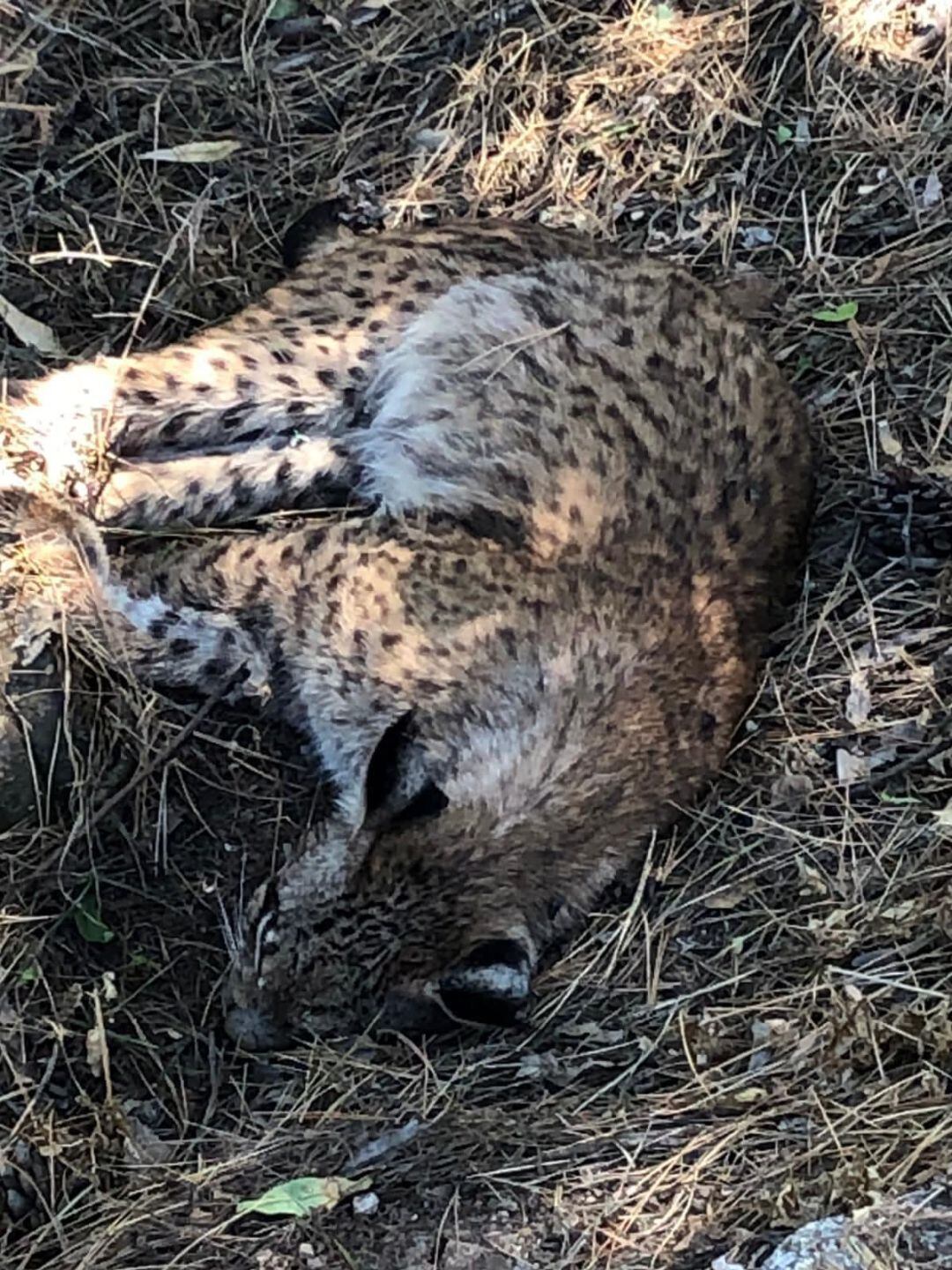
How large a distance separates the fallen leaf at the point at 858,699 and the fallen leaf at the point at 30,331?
241 cm

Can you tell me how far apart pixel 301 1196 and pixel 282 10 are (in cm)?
381

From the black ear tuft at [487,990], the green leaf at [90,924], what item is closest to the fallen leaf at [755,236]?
the black ear tuft at [487,990]

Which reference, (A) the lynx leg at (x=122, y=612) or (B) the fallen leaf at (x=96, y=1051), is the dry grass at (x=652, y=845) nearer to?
(B) the fallen leaf at (x=96, y=1051)

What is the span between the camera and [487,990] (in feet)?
12.5

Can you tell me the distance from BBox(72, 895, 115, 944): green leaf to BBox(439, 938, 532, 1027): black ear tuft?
81cm

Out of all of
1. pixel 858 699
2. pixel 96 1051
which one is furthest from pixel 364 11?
pixel 96 1051

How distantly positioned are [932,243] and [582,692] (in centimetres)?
184

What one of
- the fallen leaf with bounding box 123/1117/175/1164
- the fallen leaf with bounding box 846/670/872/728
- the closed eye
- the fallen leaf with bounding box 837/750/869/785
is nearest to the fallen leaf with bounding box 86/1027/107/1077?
the fallen leaf with bounding box 123/1117/175/1164

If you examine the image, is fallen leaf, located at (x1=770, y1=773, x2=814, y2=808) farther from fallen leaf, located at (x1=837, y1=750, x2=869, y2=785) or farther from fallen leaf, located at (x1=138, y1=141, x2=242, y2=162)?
fallen leaf, located at (x1=138, y1=141, x2=242, y2=162)

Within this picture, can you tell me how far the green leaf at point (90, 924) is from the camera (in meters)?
3.95

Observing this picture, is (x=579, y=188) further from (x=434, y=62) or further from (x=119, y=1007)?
(x=119, y=1007)

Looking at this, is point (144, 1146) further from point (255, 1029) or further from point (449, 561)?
point (449, 561)

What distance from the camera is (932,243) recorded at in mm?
4961

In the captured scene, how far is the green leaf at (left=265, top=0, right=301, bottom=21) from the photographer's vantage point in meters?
5.48
